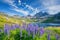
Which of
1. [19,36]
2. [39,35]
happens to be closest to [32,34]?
[39,35]

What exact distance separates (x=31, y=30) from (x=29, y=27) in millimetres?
96

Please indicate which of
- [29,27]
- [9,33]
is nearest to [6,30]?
[9,33]

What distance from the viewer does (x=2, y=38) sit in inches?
187

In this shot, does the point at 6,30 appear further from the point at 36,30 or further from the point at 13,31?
the point at 36,30

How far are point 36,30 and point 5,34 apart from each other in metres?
0.95

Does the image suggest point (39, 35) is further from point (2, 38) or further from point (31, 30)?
point (2, 38)

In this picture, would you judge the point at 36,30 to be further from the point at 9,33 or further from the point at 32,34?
the point at 9,33

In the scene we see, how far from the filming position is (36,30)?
4.23 meters

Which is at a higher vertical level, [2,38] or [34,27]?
[34,27]

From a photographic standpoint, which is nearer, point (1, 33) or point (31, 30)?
point (31, 30)

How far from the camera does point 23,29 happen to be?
4703mm

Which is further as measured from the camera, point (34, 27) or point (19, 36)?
point (19, 36)

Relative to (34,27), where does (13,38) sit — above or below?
below

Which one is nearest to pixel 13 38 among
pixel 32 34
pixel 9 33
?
pixel 9 33
